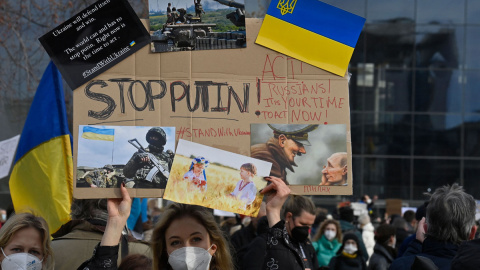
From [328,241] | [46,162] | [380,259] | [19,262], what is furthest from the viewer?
[328,241]

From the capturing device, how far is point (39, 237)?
407 cm

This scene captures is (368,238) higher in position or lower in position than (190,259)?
lower

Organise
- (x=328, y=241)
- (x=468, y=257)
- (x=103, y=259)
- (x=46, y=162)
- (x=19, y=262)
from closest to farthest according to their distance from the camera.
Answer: (x=468, y=257)
(x=103, y=259)
(x=19, y=262)
(x=46, y=162)
(x=328, y=241)

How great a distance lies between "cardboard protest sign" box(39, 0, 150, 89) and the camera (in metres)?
3.82

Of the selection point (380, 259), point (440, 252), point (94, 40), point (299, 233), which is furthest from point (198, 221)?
point (380, 259)

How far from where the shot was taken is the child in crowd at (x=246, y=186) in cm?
373

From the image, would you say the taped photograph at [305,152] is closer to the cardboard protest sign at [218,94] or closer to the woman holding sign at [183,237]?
the cardboard protest sign at [218,94]

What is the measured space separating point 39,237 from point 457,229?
7.62ft

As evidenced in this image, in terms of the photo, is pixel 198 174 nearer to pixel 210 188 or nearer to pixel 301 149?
pixel 210 188

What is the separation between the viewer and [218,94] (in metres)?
3.79

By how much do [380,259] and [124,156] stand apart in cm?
566

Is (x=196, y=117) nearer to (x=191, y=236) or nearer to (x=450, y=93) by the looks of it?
(x=191, y=236)

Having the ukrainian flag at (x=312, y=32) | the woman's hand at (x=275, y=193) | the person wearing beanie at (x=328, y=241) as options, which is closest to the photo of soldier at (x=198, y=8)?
the ukrainian flag at (x=312, y=32)

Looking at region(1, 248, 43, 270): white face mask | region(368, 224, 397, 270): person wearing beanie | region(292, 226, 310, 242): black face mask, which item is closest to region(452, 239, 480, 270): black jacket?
region(1, 248, 43, 270): white face mask
